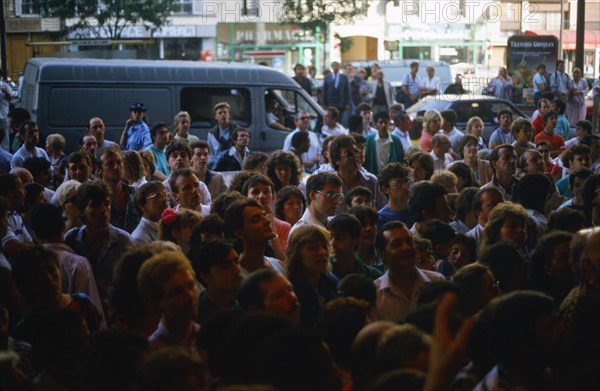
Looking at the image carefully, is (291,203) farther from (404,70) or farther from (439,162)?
(404,70)

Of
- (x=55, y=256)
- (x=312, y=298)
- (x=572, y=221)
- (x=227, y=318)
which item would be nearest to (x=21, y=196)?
(x=55, y=256)

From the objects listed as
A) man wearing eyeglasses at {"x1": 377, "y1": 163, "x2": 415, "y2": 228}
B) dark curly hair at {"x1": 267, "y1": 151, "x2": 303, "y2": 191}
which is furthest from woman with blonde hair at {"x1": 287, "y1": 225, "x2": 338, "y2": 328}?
dark curly hair at {"x1": 267, "y1": 151, "x2": 303, "y2": 191}

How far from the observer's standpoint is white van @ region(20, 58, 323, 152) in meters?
14.6

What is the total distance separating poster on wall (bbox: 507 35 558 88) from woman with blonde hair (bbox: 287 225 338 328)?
18.3 meters

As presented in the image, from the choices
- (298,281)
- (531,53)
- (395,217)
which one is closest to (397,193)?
(395,217)

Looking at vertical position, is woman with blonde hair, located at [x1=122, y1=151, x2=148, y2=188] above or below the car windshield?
below

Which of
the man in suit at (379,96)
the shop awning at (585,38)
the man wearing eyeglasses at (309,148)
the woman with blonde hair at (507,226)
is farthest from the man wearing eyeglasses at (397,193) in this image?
the shop awning at (585,38)

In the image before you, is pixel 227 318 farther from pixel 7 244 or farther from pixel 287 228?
pixel 287 228

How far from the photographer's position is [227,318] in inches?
165

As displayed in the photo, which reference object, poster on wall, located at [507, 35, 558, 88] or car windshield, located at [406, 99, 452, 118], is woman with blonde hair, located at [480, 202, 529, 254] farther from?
poster on wall, located at [507, 35, 558, 88]

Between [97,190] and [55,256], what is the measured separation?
55.3 inches

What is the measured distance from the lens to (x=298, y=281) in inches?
225

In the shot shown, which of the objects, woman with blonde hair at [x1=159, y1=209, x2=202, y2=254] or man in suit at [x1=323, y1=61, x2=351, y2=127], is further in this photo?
man in suit at [x1=323, y1=61, x2=351, y2=127]

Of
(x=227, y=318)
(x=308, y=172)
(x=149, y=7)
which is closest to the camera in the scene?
(x=227, y=318)
